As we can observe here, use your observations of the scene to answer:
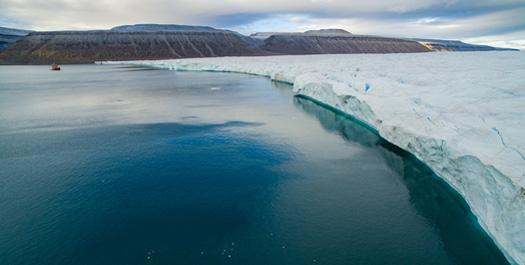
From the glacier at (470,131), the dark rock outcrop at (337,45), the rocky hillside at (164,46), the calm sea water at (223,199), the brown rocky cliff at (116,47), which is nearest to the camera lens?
the glacier at (470,131)

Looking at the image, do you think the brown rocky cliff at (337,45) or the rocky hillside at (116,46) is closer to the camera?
the rocky hillside at (116,46)

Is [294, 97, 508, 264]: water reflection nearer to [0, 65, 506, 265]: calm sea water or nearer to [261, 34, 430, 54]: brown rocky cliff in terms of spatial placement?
[0, 65, 506, 265]: calm sea water

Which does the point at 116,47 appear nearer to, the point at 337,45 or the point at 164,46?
the point at 164,46

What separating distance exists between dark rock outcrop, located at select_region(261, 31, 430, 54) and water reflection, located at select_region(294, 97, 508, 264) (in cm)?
6485

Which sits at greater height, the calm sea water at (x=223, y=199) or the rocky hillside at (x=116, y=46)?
the rocky hillside at (x=116, y=46)

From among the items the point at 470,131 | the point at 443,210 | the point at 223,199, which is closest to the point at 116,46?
the point at 223,199

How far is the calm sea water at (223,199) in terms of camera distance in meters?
3.21

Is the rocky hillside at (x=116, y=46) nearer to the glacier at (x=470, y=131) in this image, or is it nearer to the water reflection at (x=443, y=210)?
the glacier at (x=470, y=131)

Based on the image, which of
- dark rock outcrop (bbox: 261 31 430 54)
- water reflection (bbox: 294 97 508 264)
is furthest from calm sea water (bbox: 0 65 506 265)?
dark rock outcrop (bbox: 261 31 430 54)

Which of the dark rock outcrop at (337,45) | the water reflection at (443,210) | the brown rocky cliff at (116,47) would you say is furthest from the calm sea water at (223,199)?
the dark rock outcrop at (337,45)

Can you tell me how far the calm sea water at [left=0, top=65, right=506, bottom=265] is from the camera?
3.21 m

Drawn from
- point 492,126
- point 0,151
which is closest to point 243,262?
point 492,126

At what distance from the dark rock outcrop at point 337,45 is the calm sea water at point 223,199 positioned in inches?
2533

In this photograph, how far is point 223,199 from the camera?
4.26 m
